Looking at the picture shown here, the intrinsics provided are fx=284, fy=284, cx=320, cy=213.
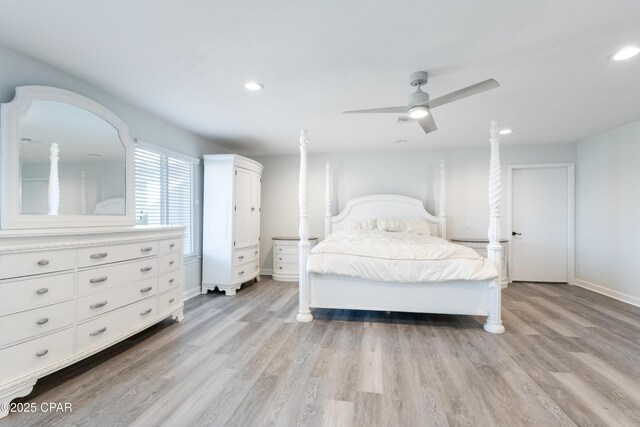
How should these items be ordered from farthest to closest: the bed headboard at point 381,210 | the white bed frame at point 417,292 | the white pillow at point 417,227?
1. the bed headboard at point 381,210
2. the white pillow at point 417,227
3. the white bed frame at point 417,292

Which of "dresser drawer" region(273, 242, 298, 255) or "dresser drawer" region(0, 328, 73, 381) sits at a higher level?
"dresser drawer" region(273, 242, 298, 255)

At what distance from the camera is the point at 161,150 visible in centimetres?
361

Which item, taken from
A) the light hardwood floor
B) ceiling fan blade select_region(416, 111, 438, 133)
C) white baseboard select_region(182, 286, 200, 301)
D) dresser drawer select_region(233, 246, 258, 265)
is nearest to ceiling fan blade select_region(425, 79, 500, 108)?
ceiling fan blade select_region(416, 111, 438, 133)

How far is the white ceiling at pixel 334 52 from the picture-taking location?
169cm

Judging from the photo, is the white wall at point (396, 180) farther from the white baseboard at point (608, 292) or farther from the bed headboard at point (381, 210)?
the white baseboard at point (608, 292)

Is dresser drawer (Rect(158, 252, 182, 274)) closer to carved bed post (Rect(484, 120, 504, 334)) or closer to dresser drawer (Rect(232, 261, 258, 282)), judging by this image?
dresser drawer (Rect(232, 261, 258, 282))

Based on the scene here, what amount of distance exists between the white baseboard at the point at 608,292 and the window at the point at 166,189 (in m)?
6.10

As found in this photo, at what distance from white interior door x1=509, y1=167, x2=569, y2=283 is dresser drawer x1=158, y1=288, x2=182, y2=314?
5380 mm

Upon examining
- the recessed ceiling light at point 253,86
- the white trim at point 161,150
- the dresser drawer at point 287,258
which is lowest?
the dresser drawer at point 287,258

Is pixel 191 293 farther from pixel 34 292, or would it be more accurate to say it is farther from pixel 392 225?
pixel 392 225

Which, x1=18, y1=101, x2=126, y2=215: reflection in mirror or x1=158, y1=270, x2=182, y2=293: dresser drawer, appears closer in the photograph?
x1=18, y1=101, x2=126, y2=215: reflection in mirror

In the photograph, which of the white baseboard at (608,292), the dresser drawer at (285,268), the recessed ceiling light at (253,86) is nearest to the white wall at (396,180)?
the dresser drawer at (285,268)

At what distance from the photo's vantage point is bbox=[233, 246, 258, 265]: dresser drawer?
4.34m

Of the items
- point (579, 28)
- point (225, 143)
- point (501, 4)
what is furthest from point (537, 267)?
point (225, 143)
